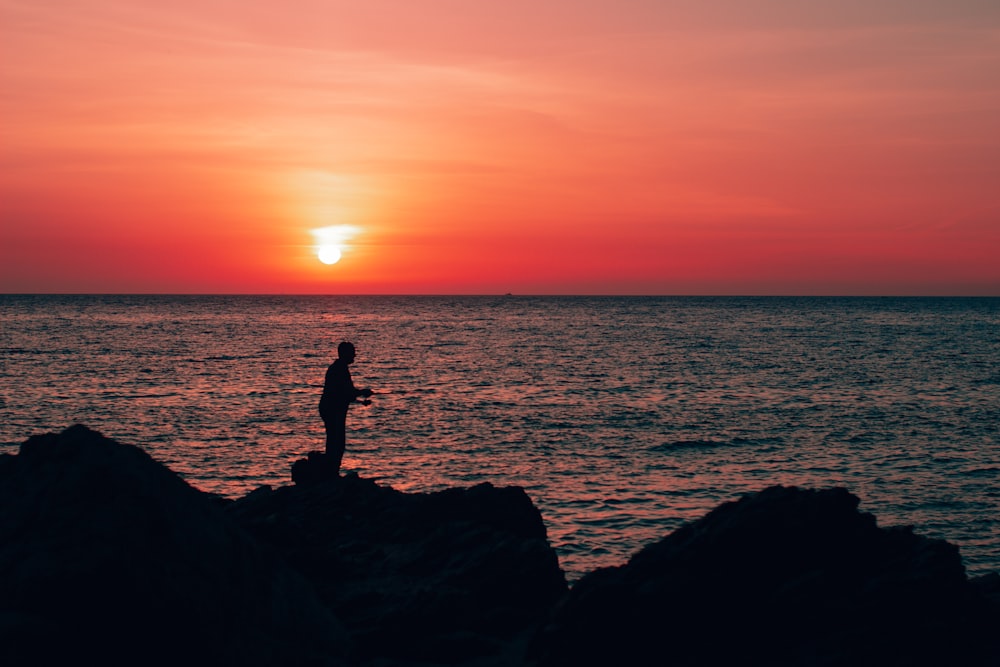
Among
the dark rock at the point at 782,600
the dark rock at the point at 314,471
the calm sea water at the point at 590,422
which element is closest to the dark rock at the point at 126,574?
the dark rock at the point at 782,600

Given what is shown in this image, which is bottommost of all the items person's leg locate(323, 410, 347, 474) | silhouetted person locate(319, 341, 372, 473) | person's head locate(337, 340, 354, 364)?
person's leg locate(323, 410, 347, 474)

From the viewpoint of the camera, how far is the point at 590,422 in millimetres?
40844

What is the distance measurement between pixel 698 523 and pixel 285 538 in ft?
17.5

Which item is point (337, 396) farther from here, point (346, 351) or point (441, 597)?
point (441, 597)

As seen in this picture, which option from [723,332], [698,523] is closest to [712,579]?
[698,523]

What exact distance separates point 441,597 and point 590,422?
3063 cm

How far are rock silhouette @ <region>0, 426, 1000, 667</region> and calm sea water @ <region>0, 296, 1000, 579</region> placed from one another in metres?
9.65

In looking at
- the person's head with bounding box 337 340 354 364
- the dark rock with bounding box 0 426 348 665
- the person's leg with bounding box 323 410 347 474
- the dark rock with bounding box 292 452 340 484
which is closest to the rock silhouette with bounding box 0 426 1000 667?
the dark rock with bounding box 0 426 348 665

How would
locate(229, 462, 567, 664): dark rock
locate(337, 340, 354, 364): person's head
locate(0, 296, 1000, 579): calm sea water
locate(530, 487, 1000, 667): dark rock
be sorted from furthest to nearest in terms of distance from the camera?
1. locate(0, 296, 1000, 579): calm sea water
2. locate(337, 340, 354, 364): person's head
3. locate(229, 462, 567, 664): dark rock
4. locate(530, 487, 1000, 667): dark rock

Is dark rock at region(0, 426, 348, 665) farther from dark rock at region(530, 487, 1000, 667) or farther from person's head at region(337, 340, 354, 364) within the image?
person's head at region(337, 340, 354, 364)

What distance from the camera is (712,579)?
28.5ft

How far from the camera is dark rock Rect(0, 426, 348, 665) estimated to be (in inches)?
278

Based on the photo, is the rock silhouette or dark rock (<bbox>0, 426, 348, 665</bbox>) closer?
dark rock (<bbox>0, 426, 348, 665</bbox>)

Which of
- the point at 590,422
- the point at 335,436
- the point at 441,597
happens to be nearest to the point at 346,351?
the point at 335,436
